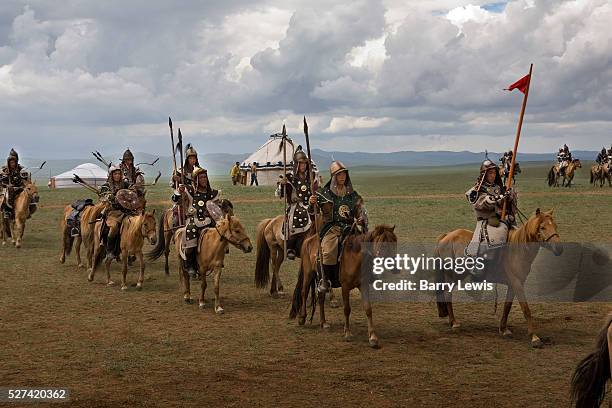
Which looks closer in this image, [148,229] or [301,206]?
[301,206]

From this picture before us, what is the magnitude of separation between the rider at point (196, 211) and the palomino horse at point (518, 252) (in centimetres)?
453

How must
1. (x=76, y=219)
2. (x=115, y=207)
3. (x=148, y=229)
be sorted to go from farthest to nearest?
1. (x=76, y=219)
2. (x=115, y=207)
3. (x=148, y=229)

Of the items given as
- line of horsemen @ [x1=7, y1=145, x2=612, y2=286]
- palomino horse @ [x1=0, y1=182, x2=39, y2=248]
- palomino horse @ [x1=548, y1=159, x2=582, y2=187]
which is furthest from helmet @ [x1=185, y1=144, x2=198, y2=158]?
palomino horse @ [x1=548, y1=159, x2=582, y2=187]

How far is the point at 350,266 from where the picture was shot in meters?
10.7

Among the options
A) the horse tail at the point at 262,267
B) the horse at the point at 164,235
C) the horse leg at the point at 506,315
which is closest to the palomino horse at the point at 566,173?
the horse at the point at 164,235

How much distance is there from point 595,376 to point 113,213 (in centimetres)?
1210

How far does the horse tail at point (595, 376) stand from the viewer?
625 centimetres

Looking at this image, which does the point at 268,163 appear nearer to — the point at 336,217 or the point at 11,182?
the point at 11,182

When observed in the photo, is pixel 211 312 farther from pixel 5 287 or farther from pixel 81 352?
pixel 5 287

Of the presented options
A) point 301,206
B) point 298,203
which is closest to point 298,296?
point 301,206

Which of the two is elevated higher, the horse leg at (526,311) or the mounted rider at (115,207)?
the mounted rider at (115,207)

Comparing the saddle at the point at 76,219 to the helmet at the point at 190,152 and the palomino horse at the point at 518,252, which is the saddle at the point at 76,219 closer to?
the helmet at the point at 190,152

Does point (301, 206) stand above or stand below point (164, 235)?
above

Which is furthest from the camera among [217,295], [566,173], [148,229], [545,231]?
[566,173]
